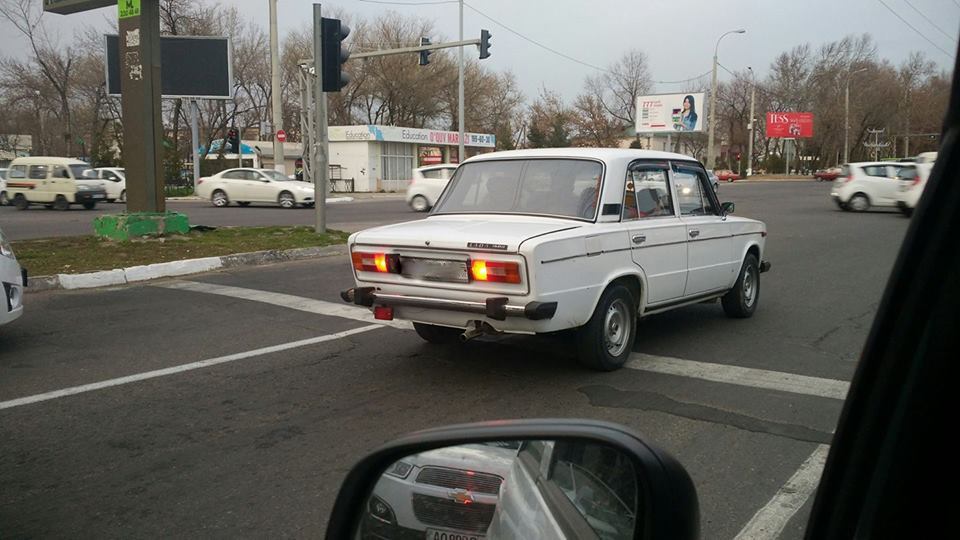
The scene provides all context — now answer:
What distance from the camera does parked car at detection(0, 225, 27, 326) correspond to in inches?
263

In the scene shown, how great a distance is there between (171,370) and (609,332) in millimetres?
3592

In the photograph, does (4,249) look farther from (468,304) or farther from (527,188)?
(527,188)

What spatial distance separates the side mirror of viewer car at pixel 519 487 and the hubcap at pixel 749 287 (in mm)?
6764

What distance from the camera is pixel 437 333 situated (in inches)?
272

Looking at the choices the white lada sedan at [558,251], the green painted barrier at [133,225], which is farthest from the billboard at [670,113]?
the white lada sedan at [558,251]

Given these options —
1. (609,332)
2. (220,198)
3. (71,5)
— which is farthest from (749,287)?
(220,198)

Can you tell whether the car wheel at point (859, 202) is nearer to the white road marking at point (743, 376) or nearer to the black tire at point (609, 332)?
the white road marking at point (743, 376)

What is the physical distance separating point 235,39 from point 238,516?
53.7 meters

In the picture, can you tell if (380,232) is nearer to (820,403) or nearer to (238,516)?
(238,516)

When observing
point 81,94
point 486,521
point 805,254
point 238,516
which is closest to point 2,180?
point 81,94

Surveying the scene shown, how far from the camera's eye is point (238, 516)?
3.61 metres

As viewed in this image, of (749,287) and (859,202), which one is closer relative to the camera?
(749,287)

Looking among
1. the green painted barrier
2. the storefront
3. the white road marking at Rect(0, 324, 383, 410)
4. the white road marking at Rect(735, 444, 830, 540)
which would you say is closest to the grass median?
the green painted barrier

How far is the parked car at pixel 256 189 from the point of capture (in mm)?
28953
